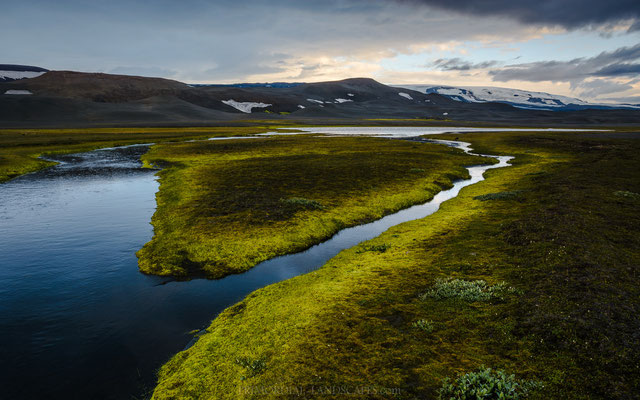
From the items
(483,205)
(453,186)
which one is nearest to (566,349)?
(483,205)

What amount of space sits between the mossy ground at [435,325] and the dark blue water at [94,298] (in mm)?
1519

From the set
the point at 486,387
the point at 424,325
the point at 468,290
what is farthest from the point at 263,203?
the point at 486,387

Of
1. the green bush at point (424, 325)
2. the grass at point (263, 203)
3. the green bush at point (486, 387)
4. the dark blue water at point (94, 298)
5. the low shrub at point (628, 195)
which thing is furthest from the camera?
the low shrub at point (628, 195)

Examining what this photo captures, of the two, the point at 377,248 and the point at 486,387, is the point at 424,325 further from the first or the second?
the point at 377,248

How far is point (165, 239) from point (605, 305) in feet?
73.2

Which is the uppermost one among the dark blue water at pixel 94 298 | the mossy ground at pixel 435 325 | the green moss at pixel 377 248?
the mossy ground at pixel 435 325

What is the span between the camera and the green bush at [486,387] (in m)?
7.95

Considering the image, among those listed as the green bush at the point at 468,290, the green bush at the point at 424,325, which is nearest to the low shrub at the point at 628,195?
the green bush at the point at 468,290

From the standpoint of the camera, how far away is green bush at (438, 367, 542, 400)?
795cm

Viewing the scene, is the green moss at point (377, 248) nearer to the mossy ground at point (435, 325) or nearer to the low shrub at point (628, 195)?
the mossy ground at point (435, 325)

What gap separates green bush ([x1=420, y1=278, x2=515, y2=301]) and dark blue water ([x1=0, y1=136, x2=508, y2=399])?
720cm

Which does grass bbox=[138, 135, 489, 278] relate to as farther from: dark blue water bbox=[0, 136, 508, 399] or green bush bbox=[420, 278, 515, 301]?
green bush bbox=[420, 278, 515, 301]

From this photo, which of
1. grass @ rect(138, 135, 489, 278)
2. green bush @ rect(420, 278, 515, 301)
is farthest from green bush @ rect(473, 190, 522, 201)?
green bush @ rect(420, 278, 515, 301)

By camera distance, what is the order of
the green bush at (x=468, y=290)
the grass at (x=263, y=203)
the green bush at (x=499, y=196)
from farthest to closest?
1. the green bush at (x=499, y=196)
2. the grass at (x=263, y=203)
3. the green bush at (x=468, y=290)
